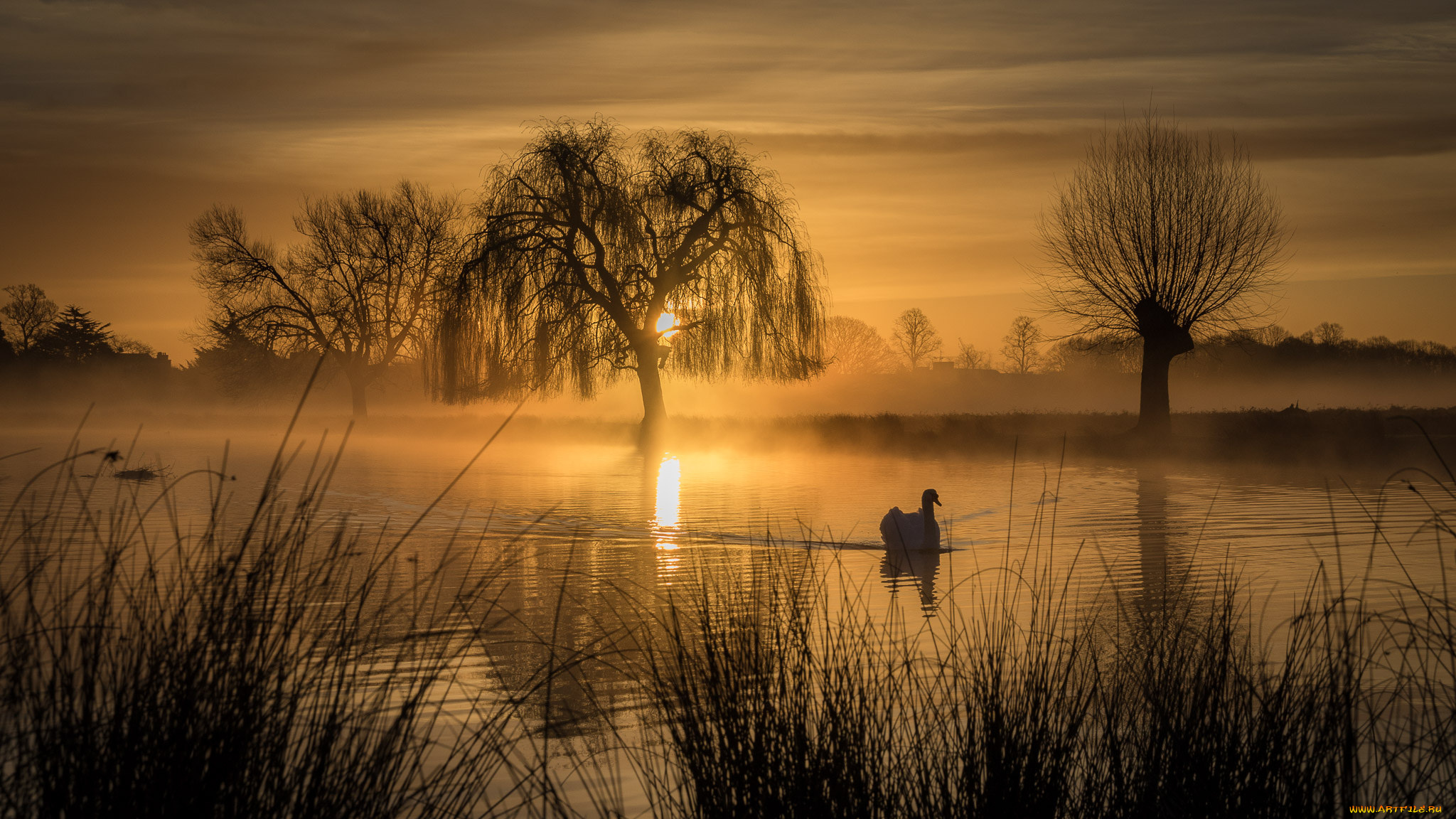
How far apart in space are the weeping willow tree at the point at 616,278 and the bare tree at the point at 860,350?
26695mm

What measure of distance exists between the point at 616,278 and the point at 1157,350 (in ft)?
34.6

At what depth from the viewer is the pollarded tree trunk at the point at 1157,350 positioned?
816 inches

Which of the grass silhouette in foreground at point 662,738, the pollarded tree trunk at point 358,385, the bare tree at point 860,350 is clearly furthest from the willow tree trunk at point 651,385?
the bare tree at point 860,350

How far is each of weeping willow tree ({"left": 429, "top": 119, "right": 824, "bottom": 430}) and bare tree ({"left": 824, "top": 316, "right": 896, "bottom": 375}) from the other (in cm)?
2669

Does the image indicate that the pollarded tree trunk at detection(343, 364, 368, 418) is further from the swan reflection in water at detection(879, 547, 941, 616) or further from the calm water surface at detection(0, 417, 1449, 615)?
the swan reflection in water at detection(879, 547, 941, 616)

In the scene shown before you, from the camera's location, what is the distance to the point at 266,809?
2.67 m

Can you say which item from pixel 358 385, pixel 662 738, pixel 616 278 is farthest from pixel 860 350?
pixel 662 738

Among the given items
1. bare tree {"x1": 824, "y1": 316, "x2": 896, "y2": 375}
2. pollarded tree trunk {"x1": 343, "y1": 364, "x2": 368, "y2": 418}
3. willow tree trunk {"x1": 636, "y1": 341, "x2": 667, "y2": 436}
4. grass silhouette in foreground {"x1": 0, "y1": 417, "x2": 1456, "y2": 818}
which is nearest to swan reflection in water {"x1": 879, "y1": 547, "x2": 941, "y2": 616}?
grass silhouette in foreground {"x1": 0, "y1": 417, "x2": 1456, "y2": 818}

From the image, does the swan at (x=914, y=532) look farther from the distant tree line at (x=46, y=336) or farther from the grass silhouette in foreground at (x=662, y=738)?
the distant tree line at (x=46, y=336)

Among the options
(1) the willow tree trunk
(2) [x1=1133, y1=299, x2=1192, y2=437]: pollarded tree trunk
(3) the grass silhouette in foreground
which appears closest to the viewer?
(3) the grass silhouette in foreground

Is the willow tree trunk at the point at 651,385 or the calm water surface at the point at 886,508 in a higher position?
the willow tree trunk at the point at 651,385

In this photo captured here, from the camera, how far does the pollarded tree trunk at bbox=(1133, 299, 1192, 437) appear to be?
2072cm

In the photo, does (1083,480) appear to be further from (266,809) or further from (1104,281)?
(266,809)

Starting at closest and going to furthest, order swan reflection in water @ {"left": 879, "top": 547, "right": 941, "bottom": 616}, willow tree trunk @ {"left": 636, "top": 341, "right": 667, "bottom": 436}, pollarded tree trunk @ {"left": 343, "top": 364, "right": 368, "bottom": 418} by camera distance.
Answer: swan reflection in water @ {"left": 879, "top": 547, "right": 941, "bottom": 616}
willow tree trunk @ {"left": 636, "top": 341, "right": 667, "bottom": 436}
pollarded tree trunk @ {"left": 343, "top": 364, "right": 368, "bottom": 418}
